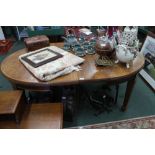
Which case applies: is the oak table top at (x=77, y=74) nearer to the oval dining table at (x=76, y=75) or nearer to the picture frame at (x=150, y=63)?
the oval dining table at (x=76, y=75)

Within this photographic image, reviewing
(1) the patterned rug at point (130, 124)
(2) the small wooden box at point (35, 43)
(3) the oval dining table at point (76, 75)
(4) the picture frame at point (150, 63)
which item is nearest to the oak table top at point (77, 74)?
(3) the oval dining table at point (76, 75)

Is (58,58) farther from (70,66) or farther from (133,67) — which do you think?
(133,67)

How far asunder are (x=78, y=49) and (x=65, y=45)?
0.20 meters

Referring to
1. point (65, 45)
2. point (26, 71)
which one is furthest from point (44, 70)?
point (65, 45)

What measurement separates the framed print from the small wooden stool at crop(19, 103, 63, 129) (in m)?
0.39

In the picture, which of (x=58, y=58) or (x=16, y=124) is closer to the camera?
(x=16, y=124)

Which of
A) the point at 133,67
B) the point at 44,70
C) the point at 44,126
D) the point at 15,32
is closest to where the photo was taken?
the point at 44,126

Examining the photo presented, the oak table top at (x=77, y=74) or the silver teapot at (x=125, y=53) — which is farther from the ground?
the silver teapot at (x=125, y=53)

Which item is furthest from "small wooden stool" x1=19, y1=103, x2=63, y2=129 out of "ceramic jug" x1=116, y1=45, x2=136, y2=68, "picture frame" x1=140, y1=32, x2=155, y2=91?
"picture frame" x1=140, y1=32, x2=155, y2=91

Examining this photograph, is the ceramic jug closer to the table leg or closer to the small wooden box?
the table leg

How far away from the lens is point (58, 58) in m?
1.69

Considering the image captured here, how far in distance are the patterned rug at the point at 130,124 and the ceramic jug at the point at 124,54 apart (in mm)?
706

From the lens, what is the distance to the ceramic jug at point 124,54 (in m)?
1.51

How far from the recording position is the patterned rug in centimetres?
181
